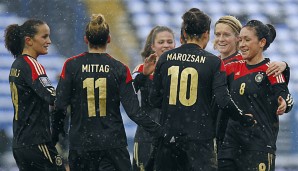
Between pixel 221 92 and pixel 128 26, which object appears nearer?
pixel 221 92

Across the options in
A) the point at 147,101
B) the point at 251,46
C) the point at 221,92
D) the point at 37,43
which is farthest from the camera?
the point at 147,101

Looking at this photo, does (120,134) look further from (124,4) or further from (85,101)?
(124,4)

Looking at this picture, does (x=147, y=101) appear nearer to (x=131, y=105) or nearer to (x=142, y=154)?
(x=142, y=154)

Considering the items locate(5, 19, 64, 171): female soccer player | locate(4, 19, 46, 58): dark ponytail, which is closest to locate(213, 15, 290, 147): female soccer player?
locate(5, 19, 64, 171): female soccer player

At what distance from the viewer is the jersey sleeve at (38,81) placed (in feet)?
21.3

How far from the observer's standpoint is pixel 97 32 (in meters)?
6.22

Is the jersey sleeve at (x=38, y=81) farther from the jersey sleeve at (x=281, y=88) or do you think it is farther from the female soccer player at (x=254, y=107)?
the jersey sleeve at (x=281, y=88)

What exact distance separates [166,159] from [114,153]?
410 mm

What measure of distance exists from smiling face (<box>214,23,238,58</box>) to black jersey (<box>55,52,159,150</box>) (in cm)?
151

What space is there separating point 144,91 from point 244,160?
1.52 meters

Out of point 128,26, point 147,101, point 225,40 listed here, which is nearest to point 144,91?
point 147,101

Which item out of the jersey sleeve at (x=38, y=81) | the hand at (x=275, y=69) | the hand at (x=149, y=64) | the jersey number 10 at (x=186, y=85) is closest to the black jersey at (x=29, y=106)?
the jersey sleeve at (x=38, y=81)

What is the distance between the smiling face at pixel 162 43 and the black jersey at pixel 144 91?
1.11ft

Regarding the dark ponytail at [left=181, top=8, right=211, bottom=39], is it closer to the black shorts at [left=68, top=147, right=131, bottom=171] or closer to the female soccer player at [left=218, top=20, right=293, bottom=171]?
the female soccer player at [left=218, top=20, right=293, bottom=171]
